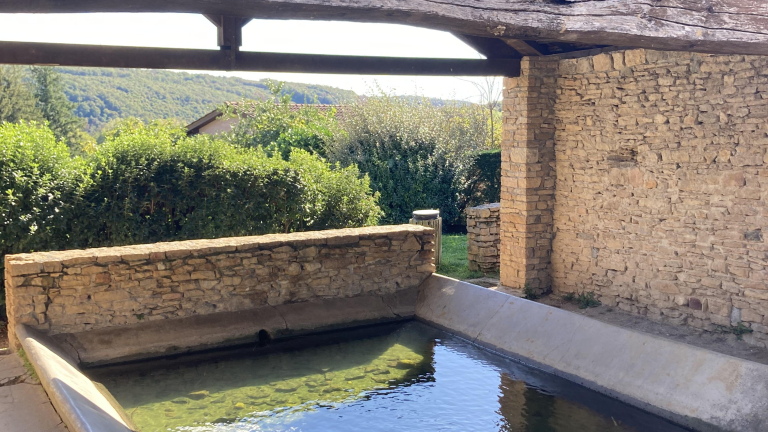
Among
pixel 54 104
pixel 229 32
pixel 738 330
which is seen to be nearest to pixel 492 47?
pixel 229 32

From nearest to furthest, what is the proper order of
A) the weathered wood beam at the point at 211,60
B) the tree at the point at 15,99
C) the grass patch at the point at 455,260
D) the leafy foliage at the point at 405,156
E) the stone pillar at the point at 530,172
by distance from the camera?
the weathered wood beam at the point at 211,60 → the stone pillar at the point at 530,172 → the grass patch at the point at 455,260 → the leafy foliage at the point at 405,156 → the tree at the point at 15,99

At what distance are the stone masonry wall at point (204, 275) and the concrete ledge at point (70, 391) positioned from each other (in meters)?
0.39

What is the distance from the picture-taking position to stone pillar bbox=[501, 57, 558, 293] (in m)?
7.28

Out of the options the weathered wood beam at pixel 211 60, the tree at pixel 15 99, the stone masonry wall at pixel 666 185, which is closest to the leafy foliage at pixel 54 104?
the tree at pixel 15 99

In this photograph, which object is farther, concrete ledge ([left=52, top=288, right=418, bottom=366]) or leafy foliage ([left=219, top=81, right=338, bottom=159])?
leafy foliage ([left=219, top=81, right=338, bottom=159])

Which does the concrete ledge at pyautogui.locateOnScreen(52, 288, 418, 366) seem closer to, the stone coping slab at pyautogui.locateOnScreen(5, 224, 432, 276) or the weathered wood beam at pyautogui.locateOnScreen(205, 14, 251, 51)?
the stone coping slab at pyautogui.locateOnScreen(5, 224, 432, 276)

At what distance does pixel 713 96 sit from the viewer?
5.66m

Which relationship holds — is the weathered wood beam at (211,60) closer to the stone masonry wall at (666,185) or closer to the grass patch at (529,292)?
the stone masonry wall at (666,185)

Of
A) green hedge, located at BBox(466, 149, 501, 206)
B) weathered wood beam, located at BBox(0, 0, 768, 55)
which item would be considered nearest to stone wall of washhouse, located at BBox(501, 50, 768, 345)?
weathered wood beam, located at BBox(0, 0, 768, 55)

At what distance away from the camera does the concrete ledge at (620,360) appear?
14.5ft

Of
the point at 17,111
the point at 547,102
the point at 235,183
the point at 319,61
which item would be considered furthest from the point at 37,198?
the point at 17,111

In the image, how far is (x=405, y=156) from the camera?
13.5 m

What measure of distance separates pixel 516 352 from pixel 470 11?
3.65 m

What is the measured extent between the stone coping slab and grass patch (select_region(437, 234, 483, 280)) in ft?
4.99
